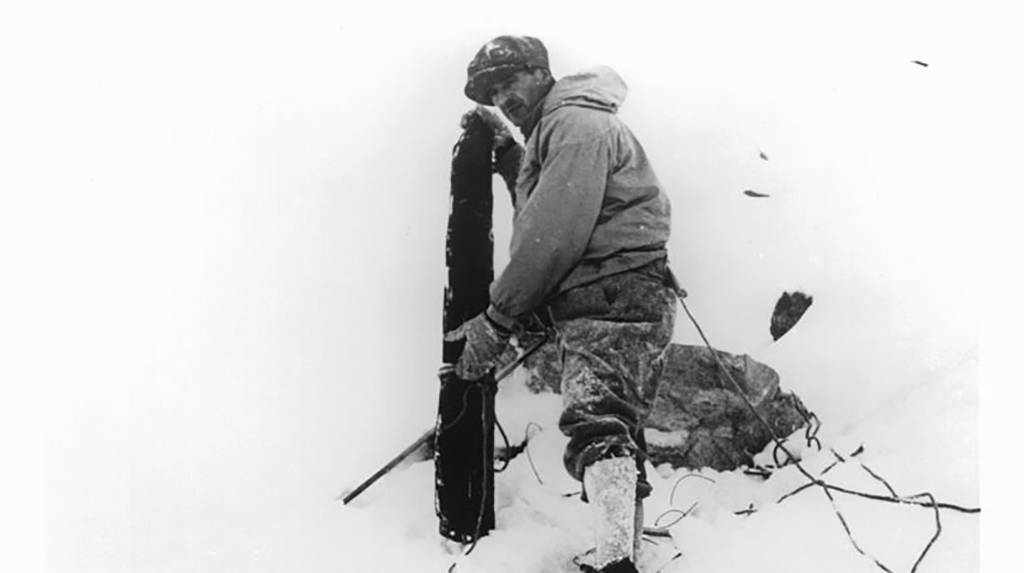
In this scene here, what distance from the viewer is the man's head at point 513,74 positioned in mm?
2225

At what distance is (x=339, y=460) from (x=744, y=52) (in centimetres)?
146

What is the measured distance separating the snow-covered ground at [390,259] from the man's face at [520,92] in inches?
4.1

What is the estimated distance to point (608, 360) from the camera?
6.91ft

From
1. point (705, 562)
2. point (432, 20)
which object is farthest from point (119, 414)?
point (705, 562)

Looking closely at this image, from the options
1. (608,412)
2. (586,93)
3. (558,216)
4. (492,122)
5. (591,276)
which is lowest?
(608,412)

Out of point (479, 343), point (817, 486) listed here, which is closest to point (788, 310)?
point (817, 486)

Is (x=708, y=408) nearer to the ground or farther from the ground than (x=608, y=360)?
nearer to the ground

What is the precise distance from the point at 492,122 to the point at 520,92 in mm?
149

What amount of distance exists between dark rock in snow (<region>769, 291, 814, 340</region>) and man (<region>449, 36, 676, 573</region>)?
354mm

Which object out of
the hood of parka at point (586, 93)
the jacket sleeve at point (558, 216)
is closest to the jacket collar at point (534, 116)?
the hood of parka at point (586, 93)

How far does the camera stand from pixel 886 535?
7.38ft

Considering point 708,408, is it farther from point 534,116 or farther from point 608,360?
point 534,116

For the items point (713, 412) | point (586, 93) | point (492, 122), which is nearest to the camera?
point (586, 93)

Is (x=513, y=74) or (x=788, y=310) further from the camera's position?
(x=788, y=310)
